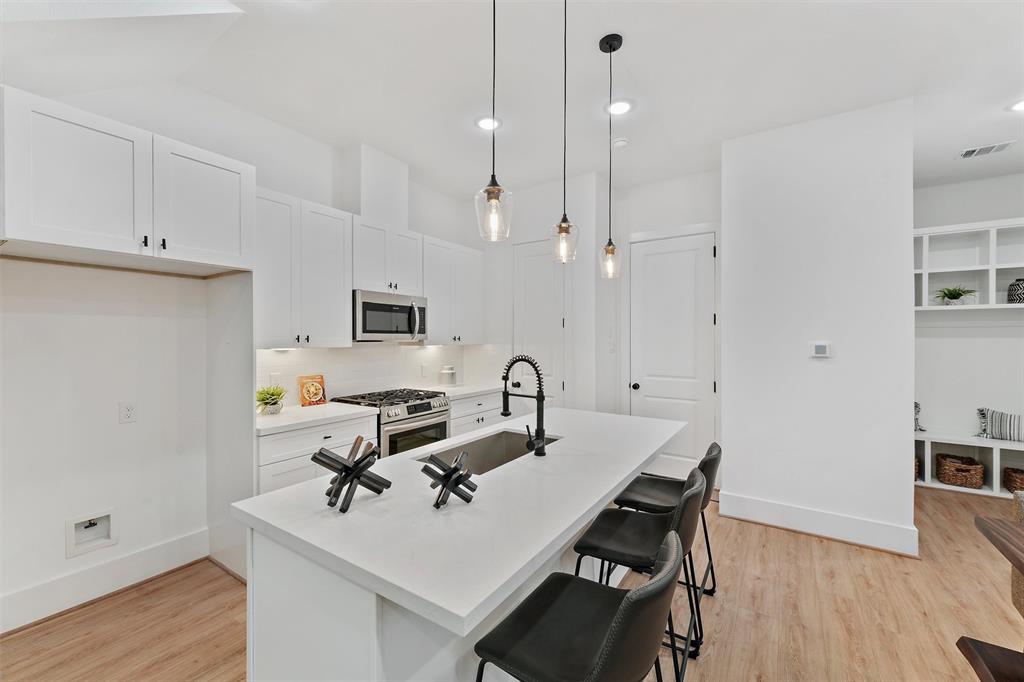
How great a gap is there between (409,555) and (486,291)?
393cm

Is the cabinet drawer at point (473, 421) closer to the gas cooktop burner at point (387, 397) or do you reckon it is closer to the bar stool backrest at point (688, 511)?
the gas cooktop burner at point (387, 397)

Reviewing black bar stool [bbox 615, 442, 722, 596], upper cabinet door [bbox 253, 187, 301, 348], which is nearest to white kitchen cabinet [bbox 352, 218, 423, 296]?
upper cabinet door [bbox 253, 187, 301, 348]

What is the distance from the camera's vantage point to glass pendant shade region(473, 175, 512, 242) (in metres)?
1.87

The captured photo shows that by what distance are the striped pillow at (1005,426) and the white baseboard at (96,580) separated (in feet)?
20.6

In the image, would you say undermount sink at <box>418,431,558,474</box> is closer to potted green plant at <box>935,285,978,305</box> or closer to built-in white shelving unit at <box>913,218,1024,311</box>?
built-in white shelving unit at <box>913,218,1024,311</box>

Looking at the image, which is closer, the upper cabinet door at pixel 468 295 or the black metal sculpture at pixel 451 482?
the black metal sculpture at pixel 451 482

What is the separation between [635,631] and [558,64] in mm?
2669

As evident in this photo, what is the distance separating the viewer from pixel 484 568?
3.30 ft

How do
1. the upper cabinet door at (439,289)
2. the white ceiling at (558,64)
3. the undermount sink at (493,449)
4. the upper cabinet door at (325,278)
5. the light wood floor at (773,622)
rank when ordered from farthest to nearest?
the upper cabinet door at (439,289) < the upper cabinet door at (325,278) < the undermount sink at (493,449) < the white ceiling at (558,64) < the light wood floor at (773,622)

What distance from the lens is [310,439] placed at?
8.93 ft

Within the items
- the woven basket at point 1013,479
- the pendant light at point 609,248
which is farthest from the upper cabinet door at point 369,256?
the woven basket at point 1013,479

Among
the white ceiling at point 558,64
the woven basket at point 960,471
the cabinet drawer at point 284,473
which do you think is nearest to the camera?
the white ceiling at point 558,64

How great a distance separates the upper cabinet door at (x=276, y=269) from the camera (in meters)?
2.74

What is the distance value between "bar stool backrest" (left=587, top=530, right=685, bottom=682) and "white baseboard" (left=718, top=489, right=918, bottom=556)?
284 cm
